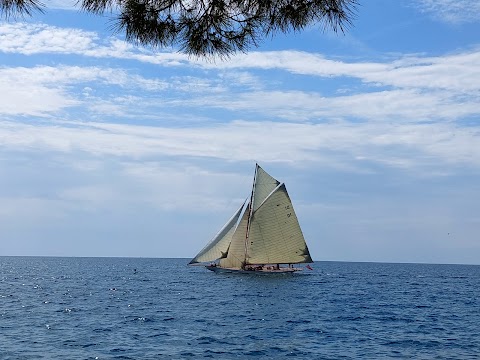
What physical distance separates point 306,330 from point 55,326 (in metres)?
17.8

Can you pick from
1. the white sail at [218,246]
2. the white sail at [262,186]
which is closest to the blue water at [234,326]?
the white sail at [262,186]

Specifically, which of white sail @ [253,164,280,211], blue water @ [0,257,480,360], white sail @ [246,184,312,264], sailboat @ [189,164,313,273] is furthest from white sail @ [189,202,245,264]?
blue water @ [0,257,480,360]

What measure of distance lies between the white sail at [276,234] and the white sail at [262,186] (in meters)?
1.58

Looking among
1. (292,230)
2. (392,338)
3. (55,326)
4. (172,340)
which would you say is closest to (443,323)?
(392,338)

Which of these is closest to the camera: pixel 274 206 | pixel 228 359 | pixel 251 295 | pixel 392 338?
pixel 228 359

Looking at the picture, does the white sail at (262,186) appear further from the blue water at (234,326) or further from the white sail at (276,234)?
the blue water at (234,326)

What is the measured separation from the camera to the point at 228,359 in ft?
99.8

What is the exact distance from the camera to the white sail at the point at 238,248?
88.9 meters

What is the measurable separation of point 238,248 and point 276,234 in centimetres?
838

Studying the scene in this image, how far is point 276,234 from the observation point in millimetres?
87000

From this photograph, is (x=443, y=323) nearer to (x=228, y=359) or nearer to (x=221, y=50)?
(x=228, y=359)

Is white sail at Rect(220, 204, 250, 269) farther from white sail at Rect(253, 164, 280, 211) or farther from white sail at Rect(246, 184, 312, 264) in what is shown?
white sail at Rect(253, 164, 280, 211)

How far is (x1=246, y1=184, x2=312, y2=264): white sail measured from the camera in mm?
85688

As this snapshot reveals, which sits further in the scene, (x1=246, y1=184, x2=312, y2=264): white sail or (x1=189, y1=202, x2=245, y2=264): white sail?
(x1=189, y1=202, x2=245, y2=264): white sail
